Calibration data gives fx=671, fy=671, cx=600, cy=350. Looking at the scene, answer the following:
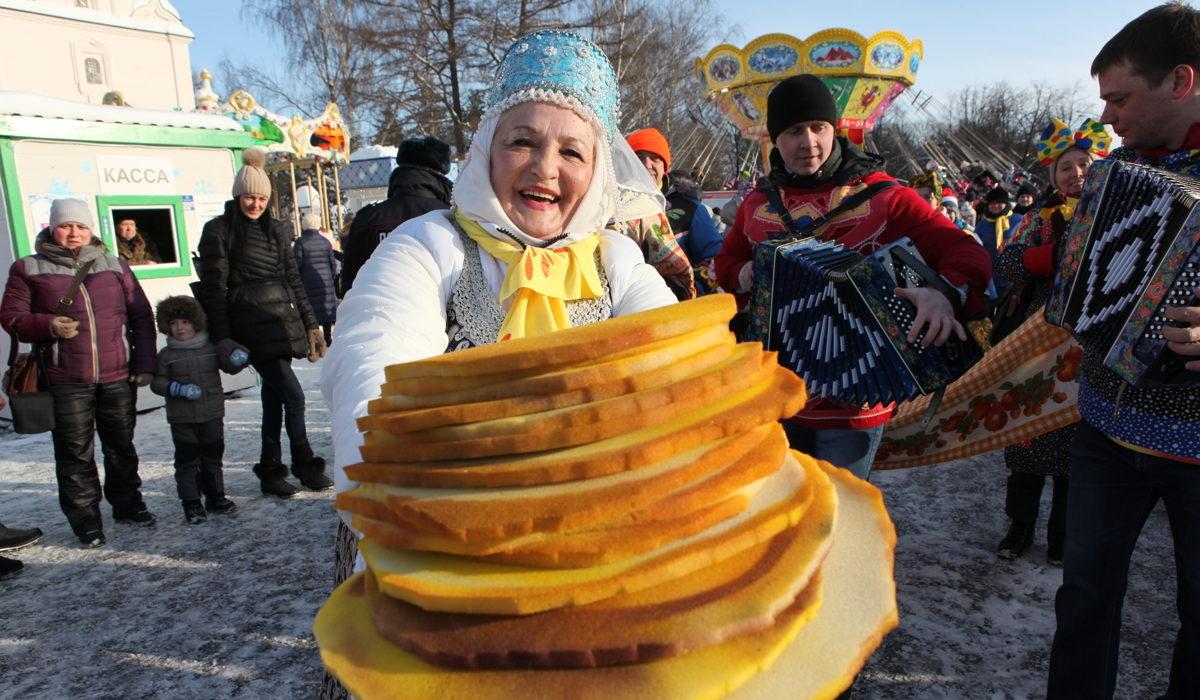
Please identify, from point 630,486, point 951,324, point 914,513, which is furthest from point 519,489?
point 914,513

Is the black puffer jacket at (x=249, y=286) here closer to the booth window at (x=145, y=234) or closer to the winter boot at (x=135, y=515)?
the winter boot at (x=135, y=515)

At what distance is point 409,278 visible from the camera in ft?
4.83

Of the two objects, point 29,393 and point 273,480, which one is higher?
point 29,393

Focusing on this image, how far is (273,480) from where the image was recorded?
496cm

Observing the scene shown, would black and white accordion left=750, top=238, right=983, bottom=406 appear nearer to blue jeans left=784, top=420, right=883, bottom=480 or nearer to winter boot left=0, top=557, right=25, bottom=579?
blue jeans left=784, top=420, right=883, bottom=480

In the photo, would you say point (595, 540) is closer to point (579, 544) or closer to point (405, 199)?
point (579, 544)

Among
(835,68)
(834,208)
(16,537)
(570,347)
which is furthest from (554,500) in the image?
(835,68)

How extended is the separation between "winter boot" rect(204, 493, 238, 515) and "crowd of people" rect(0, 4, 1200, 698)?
16 mm

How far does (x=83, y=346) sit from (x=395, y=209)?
216cm

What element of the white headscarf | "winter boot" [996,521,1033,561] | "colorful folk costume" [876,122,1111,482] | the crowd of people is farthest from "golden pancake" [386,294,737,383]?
"winter boot" [996,521,1033,561]

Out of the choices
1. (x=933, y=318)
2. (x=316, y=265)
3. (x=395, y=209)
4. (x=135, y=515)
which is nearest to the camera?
(x=933, y=318)

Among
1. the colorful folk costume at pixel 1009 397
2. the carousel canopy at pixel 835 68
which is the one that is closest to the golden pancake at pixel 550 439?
the colorful folk costume at pixel 1009 397

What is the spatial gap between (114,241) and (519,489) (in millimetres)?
8203

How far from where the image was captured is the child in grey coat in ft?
14.9
